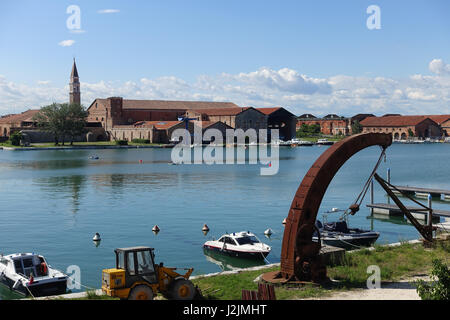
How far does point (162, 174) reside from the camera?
71.7m

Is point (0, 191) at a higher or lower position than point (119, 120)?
lower

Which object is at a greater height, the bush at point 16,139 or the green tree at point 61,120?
the green tree at point 61,120

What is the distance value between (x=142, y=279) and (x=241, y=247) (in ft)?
37.4

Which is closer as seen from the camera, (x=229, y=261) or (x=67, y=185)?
(x=229, y=261)

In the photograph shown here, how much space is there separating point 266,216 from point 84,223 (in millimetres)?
12803

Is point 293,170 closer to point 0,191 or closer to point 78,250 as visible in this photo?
point 0,191

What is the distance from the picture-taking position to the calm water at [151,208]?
92.2 feet

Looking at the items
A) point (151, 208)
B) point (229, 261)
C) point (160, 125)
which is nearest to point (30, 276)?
point (229, 261)

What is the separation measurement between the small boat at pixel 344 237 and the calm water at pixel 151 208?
237 centimetres

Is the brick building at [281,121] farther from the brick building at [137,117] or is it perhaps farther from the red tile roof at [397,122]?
the red tile roof at [397,122]

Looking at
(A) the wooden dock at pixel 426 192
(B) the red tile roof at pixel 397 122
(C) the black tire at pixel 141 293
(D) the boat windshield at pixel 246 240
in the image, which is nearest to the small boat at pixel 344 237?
(D) the boat windshield at pixel 246 240

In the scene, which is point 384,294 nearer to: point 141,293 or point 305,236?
point 305,236

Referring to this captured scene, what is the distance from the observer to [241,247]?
26.3 meters
